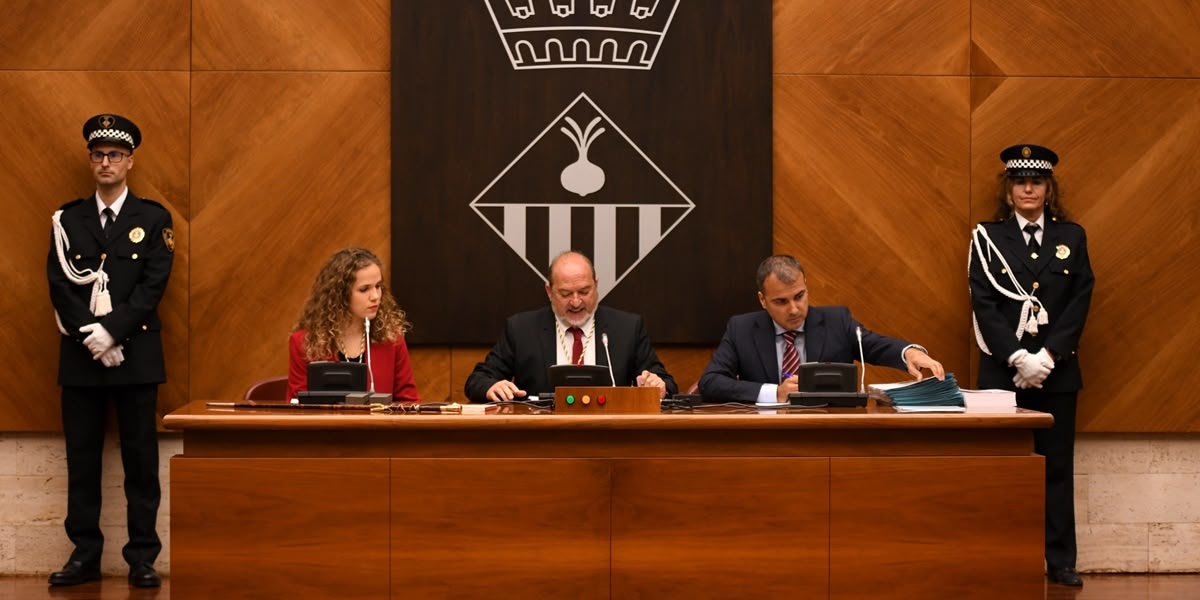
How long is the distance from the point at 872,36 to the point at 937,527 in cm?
Answer: 267

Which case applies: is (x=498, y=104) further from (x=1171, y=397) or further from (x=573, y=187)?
(x=1171, y=397)

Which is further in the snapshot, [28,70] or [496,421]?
[28,70]

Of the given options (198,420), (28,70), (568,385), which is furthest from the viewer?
(28,70)

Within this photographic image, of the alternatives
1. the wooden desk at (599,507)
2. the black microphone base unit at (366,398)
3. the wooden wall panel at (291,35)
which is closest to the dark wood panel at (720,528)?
the wooden desk at (599,507)

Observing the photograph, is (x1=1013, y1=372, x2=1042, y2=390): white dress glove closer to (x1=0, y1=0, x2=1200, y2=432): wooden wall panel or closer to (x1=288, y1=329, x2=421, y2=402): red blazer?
(x1=0, y1=0, x2=1200, y2=432): wooden wall panel

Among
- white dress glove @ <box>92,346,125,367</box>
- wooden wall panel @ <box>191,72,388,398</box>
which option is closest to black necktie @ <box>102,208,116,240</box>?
wooden wall panel @ <box>191,72,388,398</box>

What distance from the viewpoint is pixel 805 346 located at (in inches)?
178

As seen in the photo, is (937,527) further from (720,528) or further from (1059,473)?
(1059,473)

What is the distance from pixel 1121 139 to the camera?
5309mm

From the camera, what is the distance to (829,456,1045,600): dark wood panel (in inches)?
129

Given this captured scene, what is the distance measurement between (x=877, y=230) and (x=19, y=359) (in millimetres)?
3737

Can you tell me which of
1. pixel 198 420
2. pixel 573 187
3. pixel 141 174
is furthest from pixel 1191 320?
pixel 141 174

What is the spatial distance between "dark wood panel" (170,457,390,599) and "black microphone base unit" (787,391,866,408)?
1.23 m

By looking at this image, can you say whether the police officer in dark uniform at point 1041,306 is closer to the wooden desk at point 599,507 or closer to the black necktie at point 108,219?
the wooden desk at point 599,507
